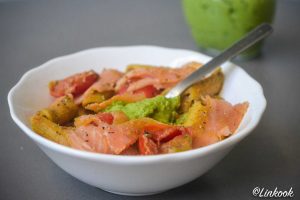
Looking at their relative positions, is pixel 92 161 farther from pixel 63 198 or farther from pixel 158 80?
pixel 158 80

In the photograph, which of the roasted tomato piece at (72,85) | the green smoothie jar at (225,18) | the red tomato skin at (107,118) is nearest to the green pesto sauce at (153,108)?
the red tomato skin at (107,118)

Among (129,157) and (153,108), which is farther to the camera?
(153,108)

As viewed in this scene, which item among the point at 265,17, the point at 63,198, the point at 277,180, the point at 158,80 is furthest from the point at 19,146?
the point at 265,17

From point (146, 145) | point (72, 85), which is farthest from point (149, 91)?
point (146, 145)

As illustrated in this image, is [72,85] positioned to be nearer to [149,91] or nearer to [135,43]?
[149,91]

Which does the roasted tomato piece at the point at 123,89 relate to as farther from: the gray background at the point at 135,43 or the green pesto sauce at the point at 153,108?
the gray background at the point at 135,43

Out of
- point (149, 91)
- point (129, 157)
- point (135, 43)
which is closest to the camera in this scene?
point (129, 157)
